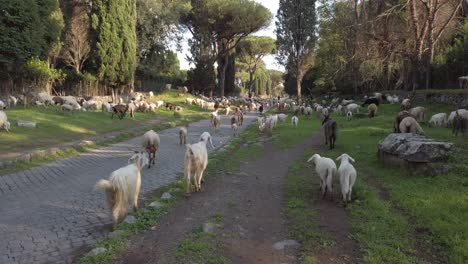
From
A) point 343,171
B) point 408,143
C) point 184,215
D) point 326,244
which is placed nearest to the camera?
point 326,244

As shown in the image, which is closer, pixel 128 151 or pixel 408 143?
pixel 408 143

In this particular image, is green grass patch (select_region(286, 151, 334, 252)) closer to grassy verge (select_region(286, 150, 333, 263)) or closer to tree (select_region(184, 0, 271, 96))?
grassy verge (select_region(286, 150, 333, 263))

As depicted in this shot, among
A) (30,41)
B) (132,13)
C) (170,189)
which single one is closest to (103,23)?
(132,13)

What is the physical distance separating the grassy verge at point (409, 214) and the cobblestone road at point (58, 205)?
462cm

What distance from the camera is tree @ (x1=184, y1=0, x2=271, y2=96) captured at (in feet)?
174

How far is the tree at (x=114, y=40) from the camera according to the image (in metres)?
34.0

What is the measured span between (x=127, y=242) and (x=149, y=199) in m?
2.89

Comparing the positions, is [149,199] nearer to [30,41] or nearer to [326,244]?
[326,244]

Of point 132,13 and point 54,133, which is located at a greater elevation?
point 132,13

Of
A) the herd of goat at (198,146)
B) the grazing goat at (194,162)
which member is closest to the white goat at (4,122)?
the herd of goat at (198,146)

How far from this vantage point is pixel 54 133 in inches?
744

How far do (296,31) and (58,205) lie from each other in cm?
4104

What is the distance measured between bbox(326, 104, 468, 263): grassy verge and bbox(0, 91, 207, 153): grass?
40.0 ft

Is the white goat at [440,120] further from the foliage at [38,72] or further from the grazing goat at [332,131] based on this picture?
the foliage at [38,72]
